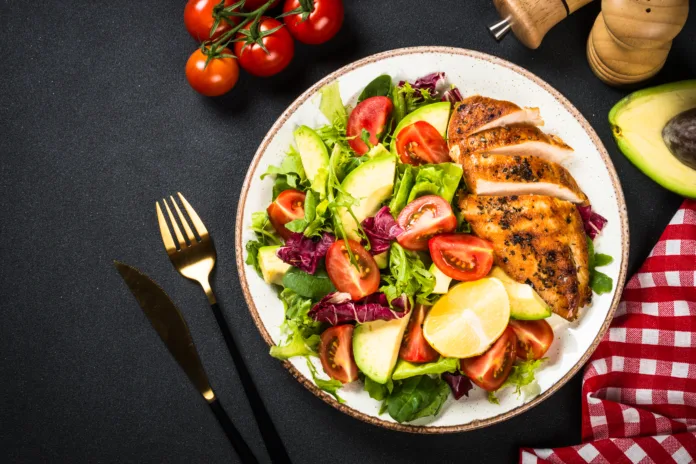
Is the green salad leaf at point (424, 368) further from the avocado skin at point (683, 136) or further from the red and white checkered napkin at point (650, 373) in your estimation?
the avocado skin at point (683, 136)

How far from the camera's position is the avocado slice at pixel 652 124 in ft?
8.94

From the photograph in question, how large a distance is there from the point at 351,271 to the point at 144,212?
49.6 inches

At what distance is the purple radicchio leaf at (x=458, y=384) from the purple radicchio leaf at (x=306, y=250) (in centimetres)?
83

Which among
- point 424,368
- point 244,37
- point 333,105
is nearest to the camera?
point 424,368

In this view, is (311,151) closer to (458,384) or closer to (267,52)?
(267,52)

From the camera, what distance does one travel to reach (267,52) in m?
2.65

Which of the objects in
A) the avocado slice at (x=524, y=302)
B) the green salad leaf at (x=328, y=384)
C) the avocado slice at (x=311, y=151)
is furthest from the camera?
the avocado slice at (x=311, y=151)

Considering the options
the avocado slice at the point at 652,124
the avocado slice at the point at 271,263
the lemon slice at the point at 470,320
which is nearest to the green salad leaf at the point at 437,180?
the lemon slice at the point at 470,320

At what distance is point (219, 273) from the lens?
2.83 m

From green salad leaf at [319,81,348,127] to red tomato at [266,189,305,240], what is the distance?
398 mm

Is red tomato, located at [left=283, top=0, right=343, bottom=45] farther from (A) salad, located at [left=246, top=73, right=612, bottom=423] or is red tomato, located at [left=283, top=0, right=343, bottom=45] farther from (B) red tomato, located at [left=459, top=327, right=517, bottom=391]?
(B) red tomato, located at [left=459, top=327, right=517, bottom=391]

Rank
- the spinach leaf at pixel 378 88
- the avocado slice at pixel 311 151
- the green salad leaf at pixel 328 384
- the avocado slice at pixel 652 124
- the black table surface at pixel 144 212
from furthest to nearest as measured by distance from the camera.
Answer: the black table surface at pixel 144 212 → the avocado slice at pixel 652 124 → the spinach leaf at pixel 378 88 → the avocado slice at pixel 311 151 → the green salad leaf at pixel 328 384

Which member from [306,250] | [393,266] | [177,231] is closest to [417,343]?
[393,266]

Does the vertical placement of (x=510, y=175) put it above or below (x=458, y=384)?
above
